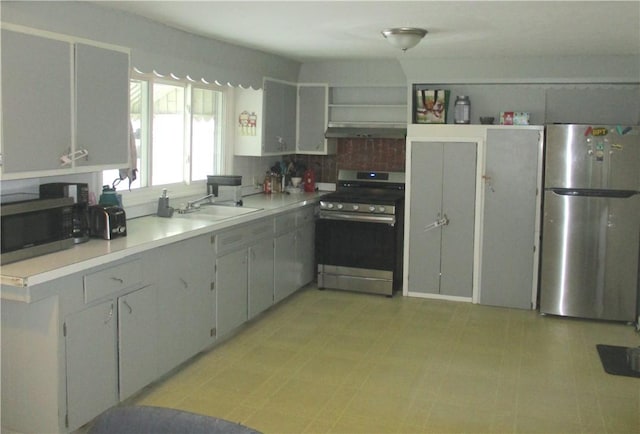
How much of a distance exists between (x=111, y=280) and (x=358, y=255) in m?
3.29

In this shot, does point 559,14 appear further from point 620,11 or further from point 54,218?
point 54,218

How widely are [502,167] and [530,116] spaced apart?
0.71m

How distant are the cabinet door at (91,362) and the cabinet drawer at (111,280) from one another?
0.22 ft

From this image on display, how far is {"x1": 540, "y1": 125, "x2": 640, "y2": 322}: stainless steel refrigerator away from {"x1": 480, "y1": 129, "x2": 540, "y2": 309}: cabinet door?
194 millimetres

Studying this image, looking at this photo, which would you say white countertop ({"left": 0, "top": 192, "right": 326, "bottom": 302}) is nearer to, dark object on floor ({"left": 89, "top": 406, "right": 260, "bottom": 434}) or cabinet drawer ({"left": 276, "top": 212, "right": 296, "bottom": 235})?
cabinet drawer ({"left": 276, "top": 212, "right": 296, "bottom": 235})

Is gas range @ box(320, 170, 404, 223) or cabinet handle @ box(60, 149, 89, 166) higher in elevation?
cabinet handle @ box(60, 149, 89, 166)

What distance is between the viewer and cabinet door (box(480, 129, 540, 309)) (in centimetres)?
600

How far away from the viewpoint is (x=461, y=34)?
4.80 metres

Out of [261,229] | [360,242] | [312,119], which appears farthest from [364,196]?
[261,229]

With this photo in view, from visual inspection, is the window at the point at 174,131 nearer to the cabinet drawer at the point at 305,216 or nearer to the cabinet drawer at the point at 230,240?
the cabinet drawer at the point at 230,240

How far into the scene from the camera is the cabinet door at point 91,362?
3307 millimetres

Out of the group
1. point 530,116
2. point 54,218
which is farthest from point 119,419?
point 530,116

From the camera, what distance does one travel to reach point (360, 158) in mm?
7188

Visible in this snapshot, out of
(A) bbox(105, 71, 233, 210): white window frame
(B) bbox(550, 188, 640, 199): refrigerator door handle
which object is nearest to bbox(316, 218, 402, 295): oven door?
(A) bbox(105, 71, 233, 210): white window frame
